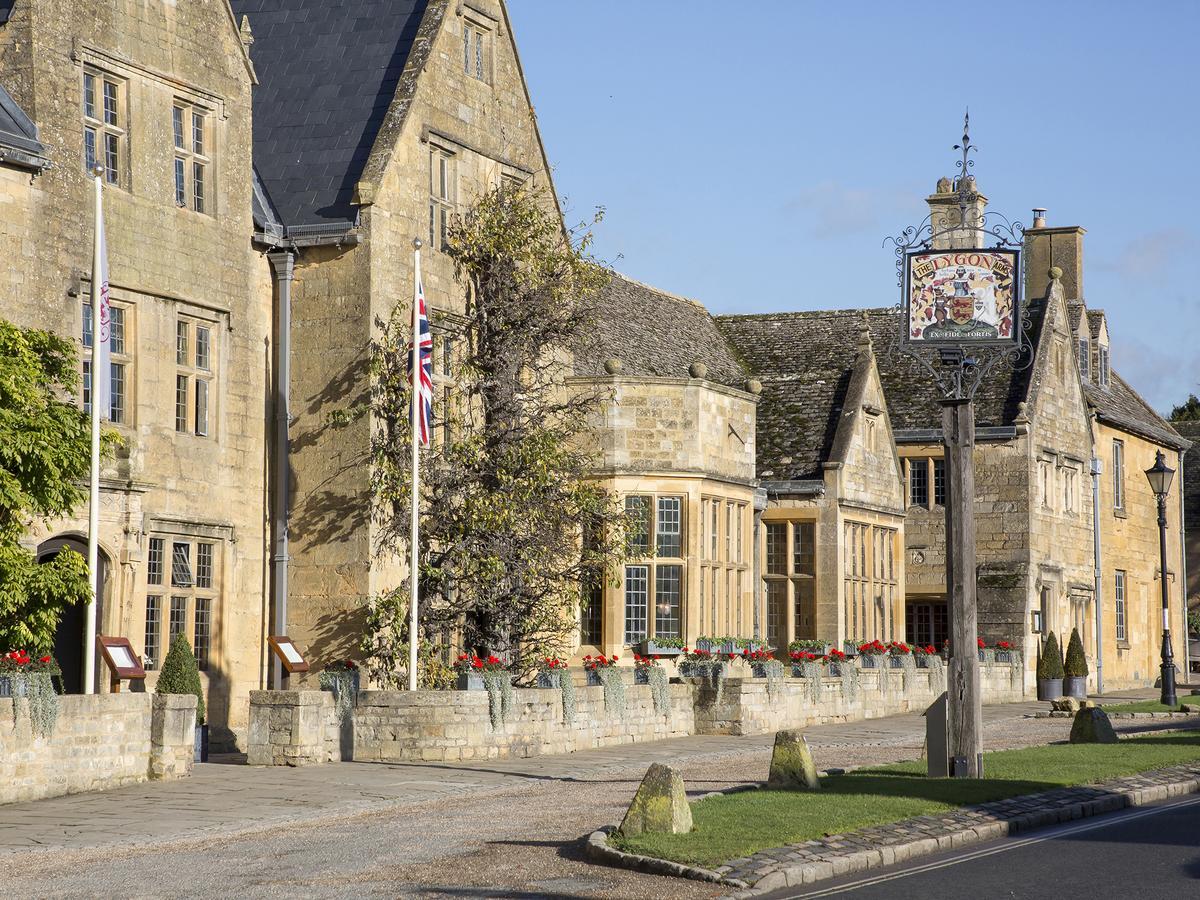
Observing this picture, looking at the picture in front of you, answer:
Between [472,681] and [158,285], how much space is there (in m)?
6.77

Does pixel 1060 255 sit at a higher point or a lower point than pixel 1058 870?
higher

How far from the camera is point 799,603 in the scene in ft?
111

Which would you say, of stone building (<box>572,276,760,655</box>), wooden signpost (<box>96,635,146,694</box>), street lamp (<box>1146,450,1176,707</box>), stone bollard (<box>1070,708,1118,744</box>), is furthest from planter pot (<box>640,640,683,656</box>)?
street lamp (<box>1146,450,1176,707</box>)

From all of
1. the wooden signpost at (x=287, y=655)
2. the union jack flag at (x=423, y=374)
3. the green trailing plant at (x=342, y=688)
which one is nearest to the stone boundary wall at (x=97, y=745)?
the green trailing plant at (x=342, y=688)

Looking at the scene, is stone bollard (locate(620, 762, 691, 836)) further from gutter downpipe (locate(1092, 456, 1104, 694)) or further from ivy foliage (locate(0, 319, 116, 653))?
gutter downpipe (locate(1092, 456, 1104, 694))

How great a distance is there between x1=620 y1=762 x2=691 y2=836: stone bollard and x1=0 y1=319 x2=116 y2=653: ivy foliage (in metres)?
7.73

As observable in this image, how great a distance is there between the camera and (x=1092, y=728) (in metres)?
22.8

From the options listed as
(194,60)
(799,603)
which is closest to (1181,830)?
(194,60)

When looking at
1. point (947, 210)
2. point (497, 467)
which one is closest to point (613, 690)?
point (497, 467)

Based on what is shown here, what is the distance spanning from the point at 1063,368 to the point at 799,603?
38.5 ft

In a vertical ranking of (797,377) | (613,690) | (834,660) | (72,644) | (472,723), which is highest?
(797,377)

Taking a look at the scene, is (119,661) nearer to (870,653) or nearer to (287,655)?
(287,655)

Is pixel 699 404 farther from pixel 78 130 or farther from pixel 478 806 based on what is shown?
pixel 478 806

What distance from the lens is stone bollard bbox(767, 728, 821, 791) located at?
53.6 feet
